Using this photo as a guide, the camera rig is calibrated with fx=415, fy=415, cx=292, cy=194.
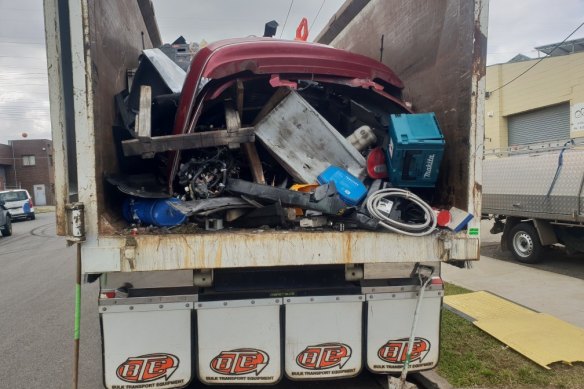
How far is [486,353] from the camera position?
367 centimetres

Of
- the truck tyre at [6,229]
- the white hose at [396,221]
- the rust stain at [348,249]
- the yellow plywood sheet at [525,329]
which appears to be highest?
the white hose at [396,221]

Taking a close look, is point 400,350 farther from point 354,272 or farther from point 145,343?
point 145,343

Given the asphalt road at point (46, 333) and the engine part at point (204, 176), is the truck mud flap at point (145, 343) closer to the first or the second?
the engine part at point (204, 176)

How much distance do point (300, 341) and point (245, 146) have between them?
127 centimetres

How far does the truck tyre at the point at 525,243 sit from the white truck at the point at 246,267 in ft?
20.3

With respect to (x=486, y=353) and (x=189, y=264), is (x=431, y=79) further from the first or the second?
(x=486, y=353)

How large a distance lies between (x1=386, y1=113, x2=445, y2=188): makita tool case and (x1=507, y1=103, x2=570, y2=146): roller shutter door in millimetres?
15191

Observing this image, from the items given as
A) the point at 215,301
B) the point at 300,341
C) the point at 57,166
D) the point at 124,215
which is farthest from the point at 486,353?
the point at 57,166

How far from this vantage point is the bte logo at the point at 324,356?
8.09ft

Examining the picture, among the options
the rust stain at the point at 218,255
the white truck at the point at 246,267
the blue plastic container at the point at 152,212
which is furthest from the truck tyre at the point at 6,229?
the rust stain at the point at 218,255

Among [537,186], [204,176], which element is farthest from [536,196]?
[204,176]

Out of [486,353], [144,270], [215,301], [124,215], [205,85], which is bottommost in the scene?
[486,353]

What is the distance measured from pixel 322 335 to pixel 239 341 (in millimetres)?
487

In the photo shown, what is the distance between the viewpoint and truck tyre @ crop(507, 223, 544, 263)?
778 cm
